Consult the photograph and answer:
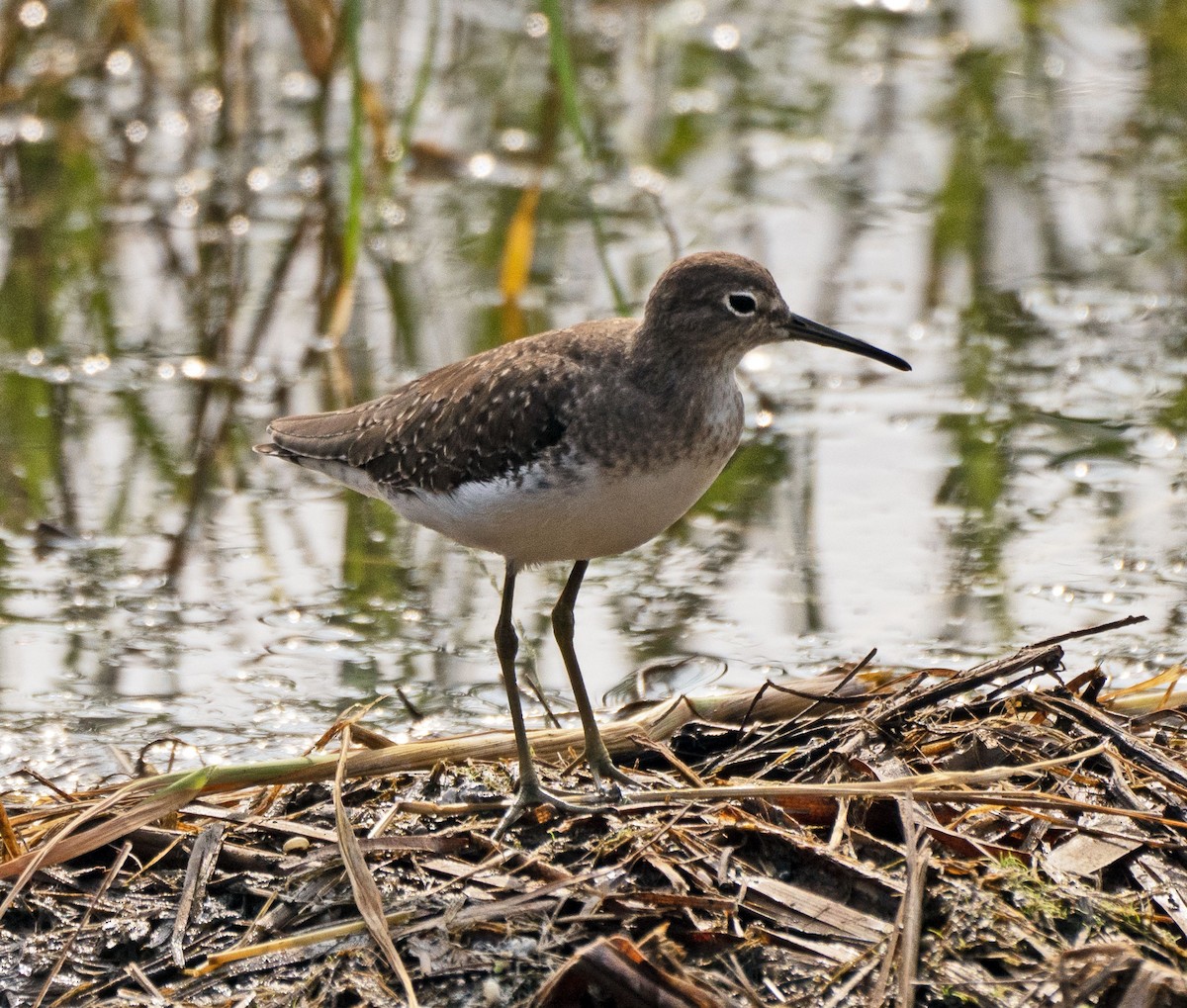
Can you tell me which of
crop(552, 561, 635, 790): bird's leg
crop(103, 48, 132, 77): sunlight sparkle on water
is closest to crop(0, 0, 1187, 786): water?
crop(103, 48, 132, 77): sunlight sparkle on water

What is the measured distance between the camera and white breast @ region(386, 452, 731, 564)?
5488 millimetres

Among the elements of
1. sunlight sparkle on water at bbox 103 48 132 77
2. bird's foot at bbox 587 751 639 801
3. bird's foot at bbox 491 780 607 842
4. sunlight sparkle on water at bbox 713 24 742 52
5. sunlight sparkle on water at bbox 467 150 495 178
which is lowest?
bird's foot at bbox 587 751 639 801

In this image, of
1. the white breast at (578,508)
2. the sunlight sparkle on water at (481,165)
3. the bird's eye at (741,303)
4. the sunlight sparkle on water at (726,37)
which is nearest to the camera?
the white breast at (578,508)

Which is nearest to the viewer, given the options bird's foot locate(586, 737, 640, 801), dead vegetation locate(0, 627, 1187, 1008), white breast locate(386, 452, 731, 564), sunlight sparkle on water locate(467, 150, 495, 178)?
dead vegetation locate(0, 627, 1187, 1008)

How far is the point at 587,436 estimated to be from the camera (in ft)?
18.1

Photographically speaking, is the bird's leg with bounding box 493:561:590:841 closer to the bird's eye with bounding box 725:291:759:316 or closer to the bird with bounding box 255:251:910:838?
the bird with bounding box 255:251:910:838

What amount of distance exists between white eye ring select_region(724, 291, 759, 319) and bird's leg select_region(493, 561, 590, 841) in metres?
1.15

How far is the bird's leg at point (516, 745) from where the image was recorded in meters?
5.27

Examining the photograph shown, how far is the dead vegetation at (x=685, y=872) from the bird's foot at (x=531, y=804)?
43 millimetres

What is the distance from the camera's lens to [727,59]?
517 inches

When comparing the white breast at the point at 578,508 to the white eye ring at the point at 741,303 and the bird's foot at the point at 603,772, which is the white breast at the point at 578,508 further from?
the bird's foot at the point at 603,772

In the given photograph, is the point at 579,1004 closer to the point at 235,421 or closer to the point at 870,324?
the point at 235,421

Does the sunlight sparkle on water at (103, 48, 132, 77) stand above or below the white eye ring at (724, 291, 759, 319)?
below

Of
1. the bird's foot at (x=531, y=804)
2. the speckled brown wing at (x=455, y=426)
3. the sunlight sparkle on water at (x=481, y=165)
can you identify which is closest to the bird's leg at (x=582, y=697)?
the bird's foot at (x=531, y=804)
